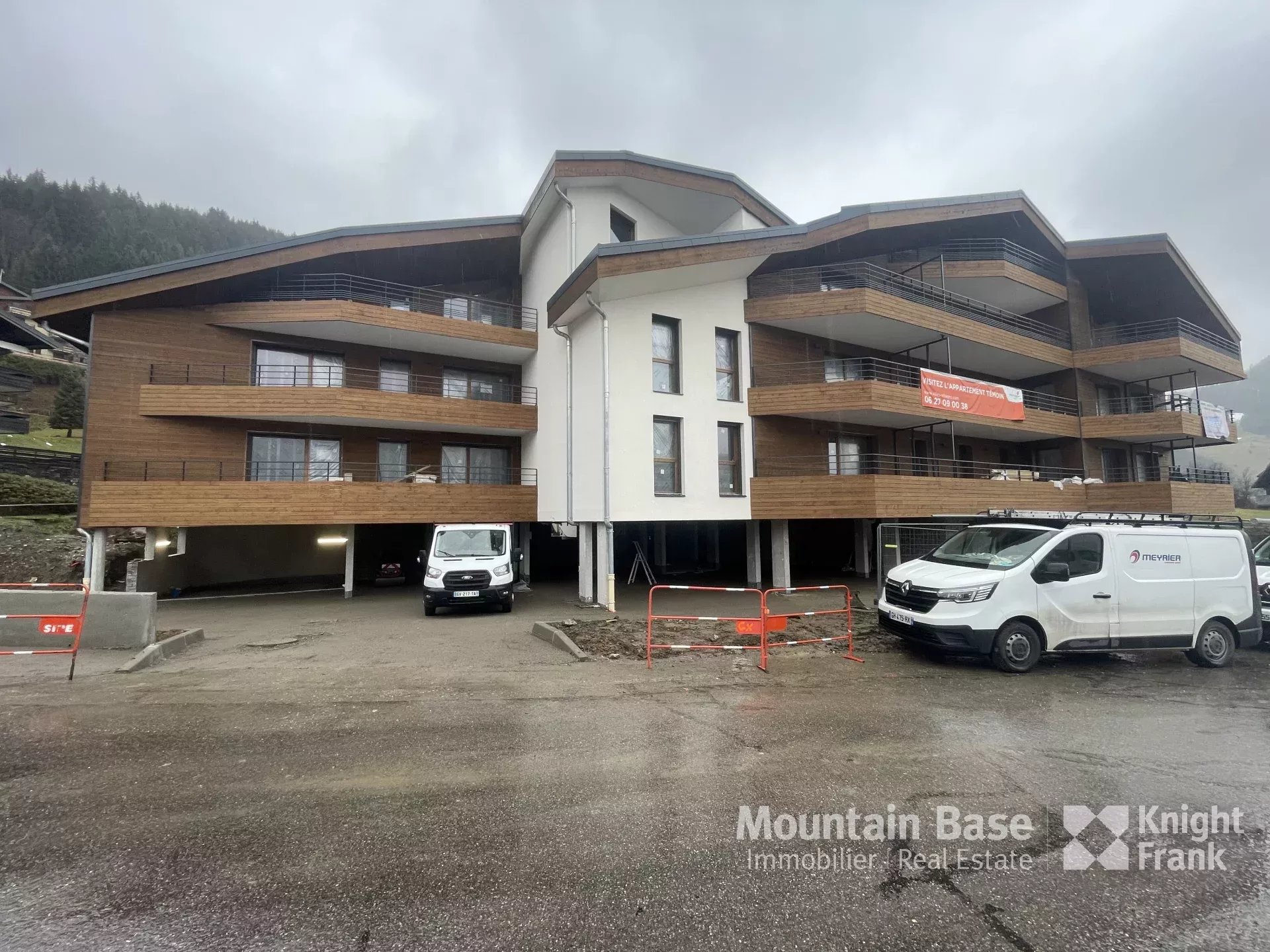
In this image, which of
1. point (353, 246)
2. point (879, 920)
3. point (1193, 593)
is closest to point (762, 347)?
point (1193, 593)

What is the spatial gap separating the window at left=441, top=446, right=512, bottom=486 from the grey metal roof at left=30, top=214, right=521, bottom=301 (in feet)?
22.3

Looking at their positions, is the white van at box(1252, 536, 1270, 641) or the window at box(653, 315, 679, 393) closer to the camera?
the white van at box(1252, 536, 1270, 641)

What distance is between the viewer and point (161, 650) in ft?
26.7

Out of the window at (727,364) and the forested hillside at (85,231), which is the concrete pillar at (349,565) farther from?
the forested hillside at (85,231)

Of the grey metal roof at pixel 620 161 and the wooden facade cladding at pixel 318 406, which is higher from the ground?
the grey metal roof at pixel 620 161

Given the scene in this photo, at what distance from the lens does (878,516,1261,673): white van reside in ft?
24.5

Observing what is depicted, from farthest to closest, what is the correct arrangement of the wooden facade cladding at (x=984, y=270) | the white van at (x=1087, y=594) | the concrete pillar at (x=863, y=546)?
the concrete pillar at (x=863, y=546), the wooden facade cladding at (x=984, y=270), the white van at (x=1087, y=594)

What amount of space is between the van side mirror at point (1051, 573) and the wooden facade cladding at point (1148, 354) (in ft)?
60.5

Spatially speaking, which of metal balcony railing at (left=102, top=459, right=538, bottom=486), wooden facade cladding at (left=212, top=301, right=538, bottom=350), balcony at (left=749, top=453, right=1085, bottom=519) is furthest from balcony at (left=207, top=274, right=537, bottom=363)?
balcony at (left=749, top=453, right=1085, bottom=519)

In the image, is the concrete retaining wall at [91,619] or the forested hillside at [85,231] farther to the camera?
the forested hillside at [85,231]

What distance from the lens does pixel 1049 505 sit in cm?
1877

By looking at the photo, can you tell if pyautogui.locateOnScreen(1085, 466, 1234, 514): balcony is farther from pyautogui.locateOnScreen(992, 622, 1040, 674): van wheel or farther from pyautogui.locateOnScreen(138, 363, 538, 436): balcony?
pyautogui.locateOnScreen(138, 363, 538, 436): balcony

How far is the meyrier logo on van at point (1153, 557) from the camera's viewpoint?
25.8 feet

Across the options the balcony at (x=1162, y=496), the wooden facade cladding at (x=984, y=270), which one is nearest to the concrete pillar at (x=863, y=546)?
the balcony at (x=1162, y=496)
